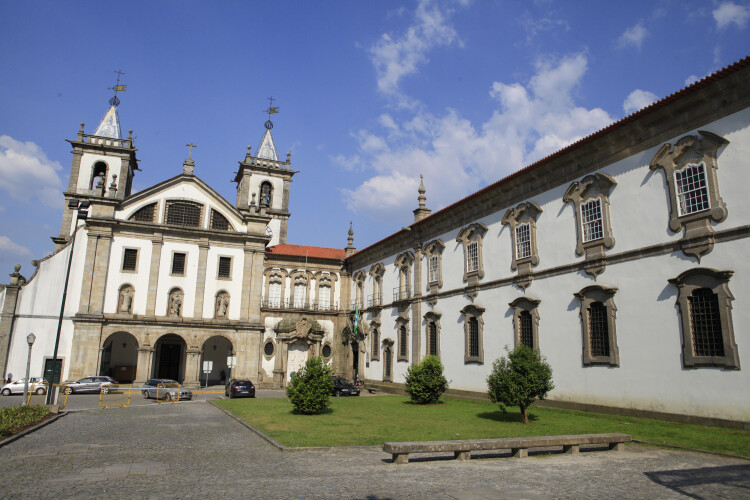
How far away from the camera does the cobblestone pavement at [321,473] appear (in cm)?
838

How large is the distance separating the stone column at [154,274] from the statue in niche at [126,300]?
1196 millimetres

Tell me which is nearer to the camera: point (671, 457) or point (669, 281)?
point (671, 457)

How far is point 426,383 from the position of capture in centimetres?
2538

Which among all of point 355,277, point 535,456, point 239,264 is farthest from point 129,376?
point 535,456

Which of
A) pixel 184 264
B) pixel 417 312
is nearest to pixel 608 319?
pixel 417 312

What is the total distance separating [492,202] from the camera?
26906mm

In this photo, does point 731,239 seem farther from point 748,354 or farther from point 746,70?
point 746,70

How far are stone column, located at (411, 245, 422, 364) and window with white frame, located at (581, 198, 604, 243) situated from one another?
1409 cm

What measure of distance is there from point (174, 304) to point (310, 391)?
24253mm

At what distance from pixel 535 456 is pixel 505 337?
13.4 m

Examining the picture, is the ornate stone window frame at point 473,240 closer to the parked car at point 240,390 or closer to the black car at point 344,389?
the black car at point 344,389

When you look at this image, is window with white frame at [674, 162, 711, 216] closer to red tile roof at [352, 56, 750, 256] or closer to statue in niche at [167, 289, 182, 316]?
red tile roof at [352, 56, 750, 256]

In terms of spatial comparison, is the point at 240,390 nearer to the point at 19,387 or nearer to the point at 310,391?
the point at 310,391

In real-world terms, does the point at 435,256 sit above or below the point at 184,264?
below
